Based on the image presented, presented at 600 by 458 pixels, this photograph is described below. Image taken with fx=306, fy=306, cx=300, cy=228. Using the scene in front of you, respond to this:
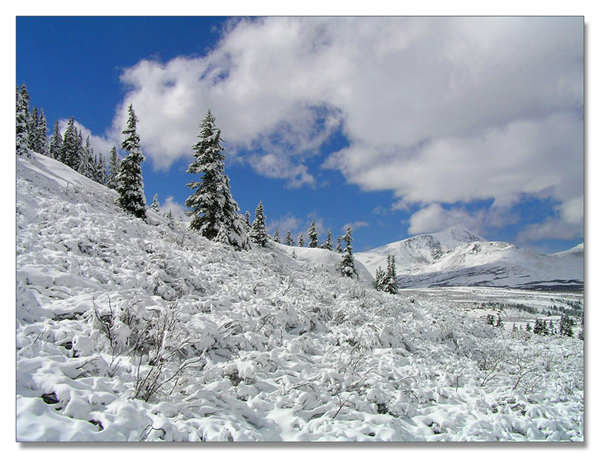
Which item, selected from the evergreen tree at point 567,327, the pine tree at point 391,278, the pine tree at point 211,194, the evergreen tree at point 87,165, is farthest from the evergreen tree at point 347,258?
the evergreen tree at point 87,165

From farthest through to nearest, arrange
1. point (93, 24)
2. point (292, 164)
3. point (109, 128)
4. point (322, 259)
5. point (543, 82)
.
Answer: point (322, 259) → point (292, 164) → point (109, 128) → point (543, 82) → point (93, 24)

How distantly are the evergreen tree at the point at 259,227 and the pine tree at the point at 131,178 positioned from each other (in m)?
21.1

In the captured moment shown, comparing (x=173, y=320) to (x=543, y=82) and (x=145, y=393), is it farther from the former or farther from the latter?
(x=543, y=82)

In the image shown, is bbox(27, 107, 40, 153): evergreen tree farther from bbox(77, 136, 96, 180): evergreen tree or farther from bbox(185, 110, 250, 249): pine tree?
bbox(77, 136, 96, 180): evergreen tree

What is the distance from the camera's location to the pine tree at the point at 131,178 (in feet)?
65.5

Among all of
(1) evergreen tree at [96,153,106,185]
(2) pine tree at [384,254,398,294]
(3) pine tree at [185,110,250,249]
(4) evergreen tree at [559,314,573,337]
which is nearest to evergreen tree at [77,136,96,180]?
(1) evergreen tree at [96,153,106,185]

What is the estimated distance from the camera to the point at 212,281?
8.59 m

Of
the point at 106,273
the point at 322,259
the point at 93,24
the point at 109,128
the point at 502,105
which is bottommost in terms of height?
the point at 322,259

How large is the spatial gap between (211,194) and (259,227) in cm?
2137

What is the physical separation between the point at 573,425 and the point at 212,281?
8.12 m

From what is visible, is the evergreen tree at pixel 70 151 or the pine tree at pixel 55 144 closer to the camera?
the evergreen tree at pixel 70 151

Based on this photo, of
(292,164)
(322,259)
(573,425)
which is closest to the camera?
(573,425)

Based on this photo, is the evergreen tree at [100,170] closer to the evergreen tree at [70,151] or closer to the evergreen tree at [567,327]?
the evergreen tree at [70,151]

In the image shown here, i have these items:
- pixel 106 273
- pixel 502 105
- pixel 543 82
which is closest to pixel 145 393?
pixel 106 273
